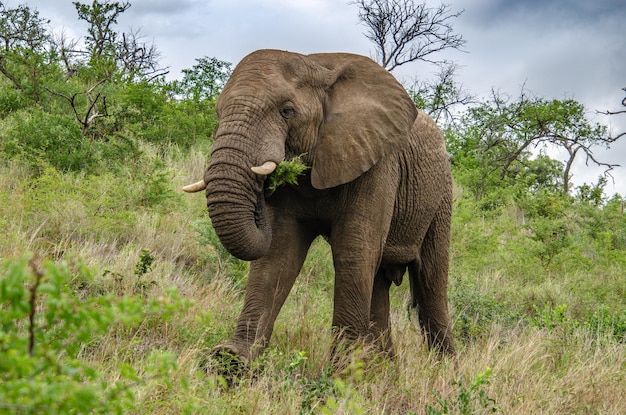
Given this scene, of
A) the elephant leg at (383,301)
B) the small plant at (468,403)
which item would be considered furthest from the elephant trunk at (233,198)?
the elephant leg at (383,301)

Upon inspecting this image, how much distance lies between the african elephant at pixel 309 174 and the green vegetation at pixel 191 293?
38 centimetres

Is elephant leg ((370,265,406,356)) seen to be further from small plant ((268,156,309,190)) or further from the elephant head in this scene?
small plant ((268,156,309,190))

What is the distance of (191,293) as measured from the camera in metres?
7.05

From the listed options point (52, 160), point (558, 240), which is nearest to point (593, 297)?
point (558, 240)

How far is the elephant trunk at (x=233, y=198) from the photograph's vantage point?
4.86 meters

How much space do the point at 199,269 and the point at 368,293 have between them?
134 inches

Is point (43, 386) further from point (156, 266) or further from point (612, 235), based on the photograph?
point (612, 235)

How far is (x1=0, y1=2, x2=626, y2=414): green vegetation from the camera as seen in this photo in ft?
7.26

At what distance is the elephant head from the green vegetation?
709 mm

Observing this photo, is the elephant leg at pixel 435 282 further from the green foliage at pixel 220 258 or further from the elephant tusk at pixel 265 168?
the elephant tusk at pixel 265 168

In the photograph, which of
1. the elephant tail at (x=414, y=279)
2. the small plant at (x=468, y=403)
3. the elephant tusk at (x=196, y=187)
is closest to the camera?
the small plant at (x=468, y=403)

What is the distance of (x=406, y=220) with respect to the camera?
22.2 ft

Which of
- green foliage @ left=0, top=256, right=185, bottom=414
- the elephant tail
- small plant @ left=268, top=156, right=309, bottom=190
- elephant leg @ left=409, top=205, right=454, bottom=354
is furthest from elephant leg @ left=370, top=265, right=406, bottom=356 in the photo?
green foliage @ left=0, top=256, right=185, bottom=414

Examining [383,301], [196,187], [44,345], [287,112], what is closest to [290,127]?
[287,112]
